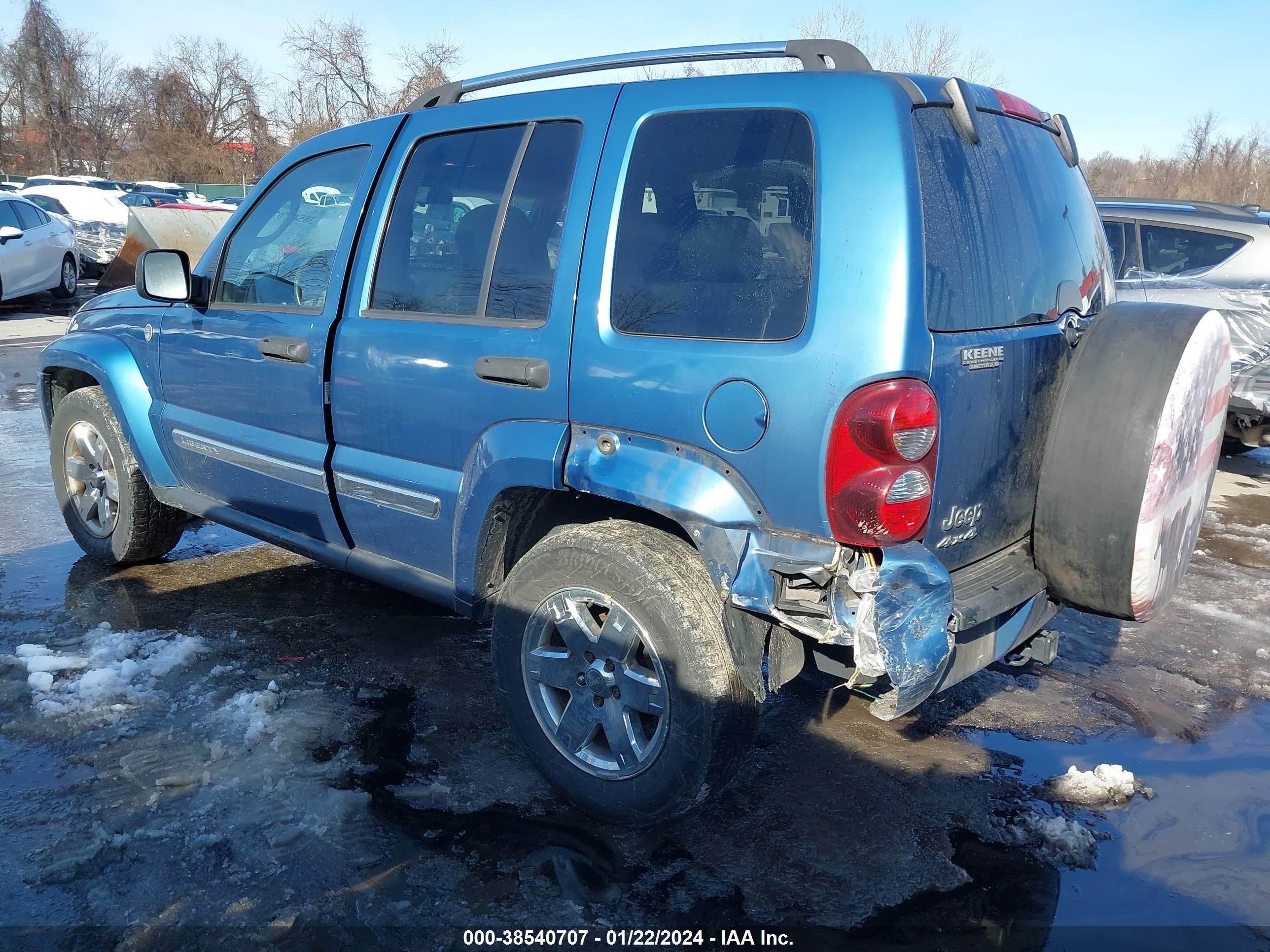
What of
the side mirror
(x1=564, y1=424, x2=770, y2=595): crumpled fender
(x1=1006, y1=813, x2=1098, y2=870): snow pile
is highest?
the side mirror

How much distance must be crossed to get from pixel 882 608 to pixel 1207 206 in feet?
22.6

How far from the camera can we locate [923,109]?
2.48 meters

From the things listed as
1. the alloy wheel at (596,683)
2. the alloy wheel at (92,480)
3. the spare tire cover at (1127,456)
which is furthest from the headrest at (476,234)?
the alloy wheel at (92,480)

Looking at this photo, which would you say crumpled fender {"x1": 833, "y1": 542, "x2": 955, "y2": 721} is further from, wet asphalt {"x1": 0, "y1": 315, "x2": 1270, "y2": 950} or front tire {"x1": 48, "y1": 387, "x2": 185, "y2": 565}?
front tire {"x1": 48, "y1": 387, "x2": 185, "y2": 565}

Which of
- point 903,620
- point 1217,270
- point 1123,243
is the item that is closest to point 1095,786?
point 903,620

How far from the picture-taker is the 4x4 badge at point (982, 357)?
2445 mm

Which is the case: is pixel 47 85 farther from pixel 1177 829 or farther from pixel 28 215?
pixel 1177 829

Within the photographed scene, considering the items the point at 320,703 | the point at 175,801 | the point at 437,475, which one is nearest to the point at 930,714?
the point at 437,475

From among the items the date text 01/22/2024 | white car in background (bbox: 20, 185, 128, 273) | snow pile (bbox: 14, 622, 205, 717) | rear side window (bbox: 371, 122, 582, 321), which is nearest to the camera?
the date text 01/22/2024

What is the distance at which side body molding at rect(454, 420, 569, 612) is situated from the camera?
2.83m

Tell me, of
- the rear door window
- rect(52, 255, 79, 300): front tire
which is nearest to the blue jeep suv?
the rear door window

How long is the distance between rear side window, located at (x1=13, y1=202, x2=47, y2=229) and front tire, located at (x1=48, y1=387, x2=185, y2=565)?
452 inches

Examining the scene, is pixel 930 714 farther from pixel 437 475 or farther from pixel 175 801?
pixel 175 801

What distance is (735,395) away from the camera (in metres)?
2.45
